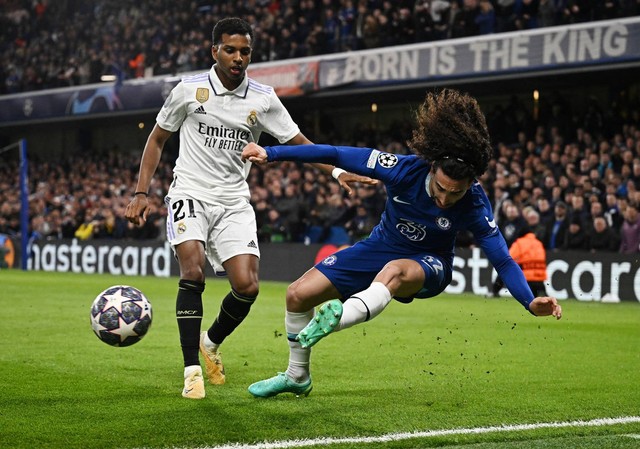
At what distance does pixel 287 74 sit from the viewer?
83.7ft

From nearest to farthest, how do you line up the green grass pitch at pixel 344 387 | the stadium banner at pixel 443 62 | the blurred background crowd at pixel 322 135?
the green grass pitch at pixel 344 387
the blurred background crowd at pixel 322 135
the stadium banner at pixel 443 62

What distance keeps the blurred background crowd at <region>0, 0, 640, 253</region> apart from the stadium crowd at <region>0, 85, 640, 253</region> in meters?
0.03

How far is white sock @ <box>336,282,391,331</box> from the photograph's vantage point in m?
5.16

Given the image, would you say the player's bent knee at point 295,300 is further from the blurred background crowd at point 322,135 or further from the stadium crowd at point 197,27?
the stadium crowd at point 197,27

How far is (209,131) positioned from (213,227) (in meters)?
0.67

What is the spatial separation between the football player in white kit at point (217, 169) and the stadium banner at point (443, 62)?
14.2 metres

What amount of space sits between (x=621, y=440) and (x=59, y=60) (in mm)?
32271

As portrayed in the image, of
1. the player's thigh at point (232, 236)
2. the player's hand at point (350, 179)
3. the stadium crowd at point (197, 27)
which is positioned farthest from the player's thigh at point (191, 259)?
the stadium crowd at point (197, 27)

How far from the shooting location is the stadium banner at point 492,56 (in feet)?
63.6

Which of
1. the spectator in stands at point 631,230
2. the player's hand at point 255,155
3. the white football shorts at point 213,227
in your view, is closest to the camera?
the player's hand at point 255,155

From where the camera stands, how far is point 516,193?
61.2ft

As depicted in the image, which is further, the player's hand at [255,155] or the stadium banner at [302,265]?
→ the stadium banner at [302,265]

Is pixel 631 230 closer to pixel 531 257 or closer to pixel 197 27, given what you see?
pixel 531 257

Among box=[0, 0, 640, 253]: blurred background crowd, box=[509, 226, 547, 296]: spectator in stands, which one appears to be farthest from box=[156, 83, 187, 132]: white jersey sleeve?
box=[0, 0, 640, 253]: blurred background crowd
